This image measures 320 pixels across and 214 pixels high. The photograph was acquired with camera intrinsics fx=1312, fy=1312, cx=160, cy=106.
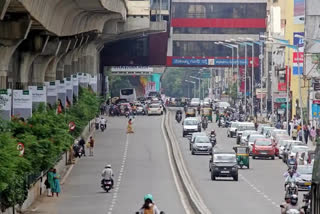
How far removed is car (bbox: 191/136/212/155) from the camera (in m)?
76.1

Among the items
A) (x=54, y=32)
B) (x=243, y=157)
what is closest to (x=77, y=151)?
(x=54, y=32)

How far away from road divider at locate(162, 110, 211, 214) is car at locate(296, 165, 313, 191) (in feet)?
13.0

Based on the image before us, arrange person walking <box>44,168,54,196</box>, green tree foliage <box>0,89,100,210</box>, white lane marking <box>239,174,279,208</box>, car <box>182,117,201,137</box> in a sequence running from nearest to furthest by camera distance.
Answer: green tree foliage <box>0,89,100,210</box>, white lane marking <box>239,174,279,208</box>, person walking <box>44,168,54,196</box>, car <box>182,117,201,137</box>

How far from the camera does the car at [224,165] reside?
56.4 metres

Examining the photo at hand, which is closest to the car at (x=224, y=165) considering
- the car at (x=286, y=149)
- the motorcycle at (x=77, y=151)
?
the car at (x=286, y=149)

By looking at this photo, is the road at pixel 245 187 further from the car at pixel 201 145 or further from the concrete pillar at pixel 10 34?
the concrete pillar at pixel 10 34

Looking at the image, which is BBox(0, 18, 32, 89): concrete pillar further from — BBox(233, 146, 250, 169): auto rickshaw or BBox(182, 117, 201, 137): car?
BBox(182, 117, 201, 137): car

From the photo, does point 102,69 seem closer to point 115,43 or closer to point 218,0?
point 115,43

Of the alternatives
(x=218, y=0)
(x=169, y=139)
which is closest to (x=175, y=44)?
(x=218, y=0)

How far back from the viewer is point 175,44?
155 m

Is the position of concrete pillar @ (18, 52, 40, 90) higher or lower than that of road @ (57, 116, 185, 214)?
higher

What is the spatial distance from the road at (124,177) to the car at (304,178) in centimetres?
476

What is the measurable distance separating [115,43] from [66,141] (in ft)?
293

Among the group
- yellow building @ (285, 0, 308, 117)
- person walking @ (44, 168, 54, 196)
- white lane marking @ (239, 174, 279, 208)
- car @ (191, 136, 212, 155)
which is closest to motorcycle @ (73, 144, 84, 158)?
car @ (191, 136, 212, 155)
